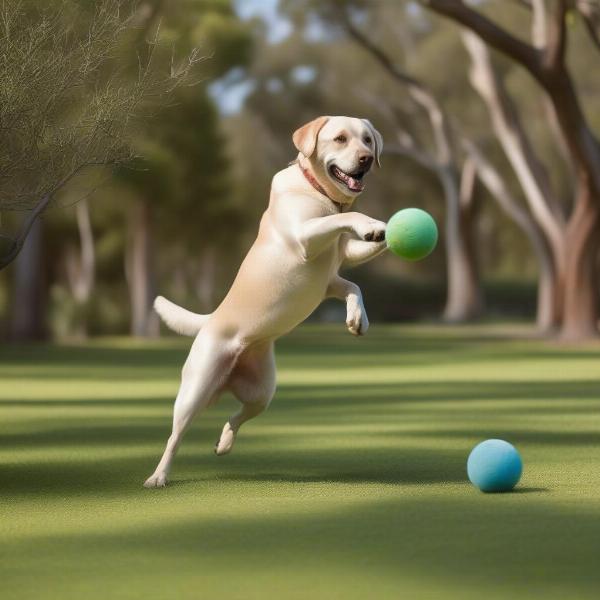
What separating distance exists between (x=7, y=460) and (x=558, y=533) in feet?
16.1

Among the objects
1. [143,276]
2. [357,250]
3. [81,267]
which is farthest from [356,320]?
[81,267]

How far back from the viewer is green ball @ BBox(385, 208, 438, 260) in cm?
820

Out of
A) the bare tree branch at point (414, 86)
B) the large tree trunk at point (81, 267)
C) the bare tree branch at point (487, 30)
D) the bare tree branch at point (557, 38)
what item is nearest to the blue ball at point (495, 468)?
the bare tree branch at point (487, 30)

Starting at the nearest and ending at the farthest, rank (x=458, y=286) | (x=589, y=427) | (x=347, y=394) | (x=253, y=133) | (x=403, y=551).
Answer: (x=403, y=551), (x=589, y=427), (x=347, y=394), (x=458, y=286), (x=253, y=133)

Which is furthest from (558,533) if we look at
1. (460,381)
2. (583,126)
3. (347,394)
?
(583,126)

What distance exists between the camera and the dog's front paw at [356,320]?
8594mm

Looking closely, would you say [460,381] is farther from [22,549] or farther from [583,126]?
[22,549]

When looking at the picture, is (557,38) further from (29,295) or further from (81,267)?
(81,267)

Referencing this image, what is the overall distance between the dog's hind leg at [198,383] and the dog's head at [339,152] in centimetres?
115

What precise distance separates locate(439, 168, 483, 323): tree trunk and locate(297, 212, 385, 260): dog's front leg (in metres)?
39.2

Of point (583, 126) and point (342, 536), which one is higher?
point (583, 126)

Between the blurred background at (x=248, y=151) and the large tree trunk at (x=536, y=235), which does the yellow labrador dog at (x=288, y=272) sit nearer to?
the blurred background at (x=248, y=151)

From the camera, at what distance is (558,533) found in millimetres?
6910

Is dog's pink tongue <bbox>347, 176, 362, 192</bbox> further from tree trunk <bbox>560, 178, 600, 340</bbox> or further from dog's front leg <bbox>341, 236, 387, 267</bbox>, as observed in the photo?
tree trunk <bbox>560, 178, 600, 340</bbox>
